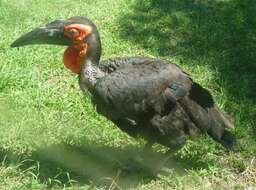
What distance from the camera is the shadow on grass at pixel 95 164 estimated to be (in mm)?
4586

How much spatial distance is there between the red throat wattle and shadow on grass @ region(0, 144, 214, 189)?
730 millimetres

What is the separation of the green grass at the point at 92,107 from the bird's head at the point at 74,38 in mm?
775

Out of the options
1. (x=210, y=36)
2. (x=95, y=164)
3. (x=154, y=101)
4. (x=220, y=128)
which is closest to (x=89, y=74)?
(x=154, y=101)

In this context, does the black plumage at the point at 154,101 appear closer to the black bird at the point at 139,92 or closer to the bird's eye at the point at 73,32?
the black bird at the point at 139,92

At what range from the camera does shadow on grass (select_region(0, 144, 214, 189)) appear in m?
4.59

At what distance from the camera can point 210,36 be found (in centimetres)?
717

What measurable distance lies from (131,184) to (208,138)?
0.90m

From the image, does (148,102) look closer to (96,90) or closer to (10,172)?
(96,90)

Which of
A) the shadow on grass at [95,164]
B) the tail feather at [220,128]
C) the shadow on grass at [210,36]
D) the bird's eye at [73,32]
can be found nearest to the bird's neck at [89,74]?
the bird's eye at [73,32]

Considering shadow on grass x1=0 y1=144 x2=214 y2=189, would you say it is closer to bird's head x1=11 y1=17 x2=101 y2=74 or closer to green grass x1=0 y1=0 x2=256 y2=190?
green grass x1=0 y1=0 x2=256 y2=190

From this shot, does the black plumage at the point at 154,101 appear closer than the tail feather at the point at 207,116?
Yes

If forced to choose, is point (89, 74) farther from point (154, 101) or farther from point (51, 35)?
point (154, 101)

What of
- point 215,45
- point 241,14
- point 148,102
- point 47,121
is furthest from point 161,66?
point 241,14

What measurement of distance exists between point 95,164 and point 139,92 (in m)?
0.83
